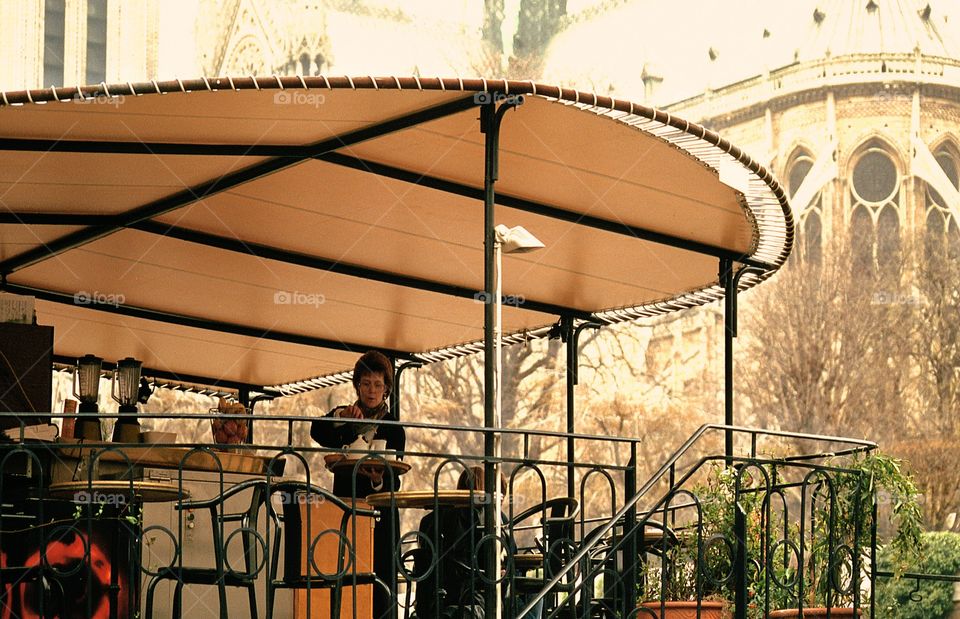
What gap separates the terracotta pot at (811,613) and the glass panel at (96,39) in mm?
68182

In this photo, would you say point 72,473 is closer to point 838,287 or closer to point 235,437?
point 235,437

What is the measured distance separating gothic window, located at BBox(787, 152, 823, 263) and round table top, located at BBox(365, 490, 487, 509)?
39571 mm

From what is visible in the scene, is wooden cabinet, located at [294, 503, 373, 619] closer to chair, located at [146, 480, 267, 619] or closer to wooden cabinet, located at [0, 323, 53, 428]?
chair, located at [146, 480, 267, 619]

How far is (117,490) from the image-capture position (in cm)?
659

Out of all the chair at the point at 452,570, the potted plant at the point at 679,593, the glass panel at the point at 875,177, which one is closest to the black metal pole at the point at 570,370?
the potted plant at the point at 679,593

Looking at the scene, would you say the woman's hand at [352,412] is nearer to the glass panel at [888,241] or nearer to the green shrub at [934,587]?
the green shrub at [934,587]

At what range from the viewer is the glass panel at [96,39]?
71.3 meters

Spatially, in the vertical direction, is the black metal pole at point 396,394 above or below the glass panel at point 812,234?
below

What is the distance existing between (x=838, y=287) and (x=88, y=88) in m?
37.3

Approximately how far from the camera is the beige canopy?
7.41 m

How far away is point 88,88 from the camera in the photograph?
6.77 metres

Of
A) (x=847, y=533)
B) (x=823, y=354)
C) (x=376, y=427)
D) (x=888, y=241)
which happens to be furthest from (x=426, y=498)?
(x=888, y=241)

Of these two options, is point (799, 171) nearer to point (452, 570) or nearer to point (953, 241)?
point (953, 241)

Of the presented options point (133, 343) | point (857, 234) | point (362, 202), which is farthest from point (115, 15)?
point (362, 202)
